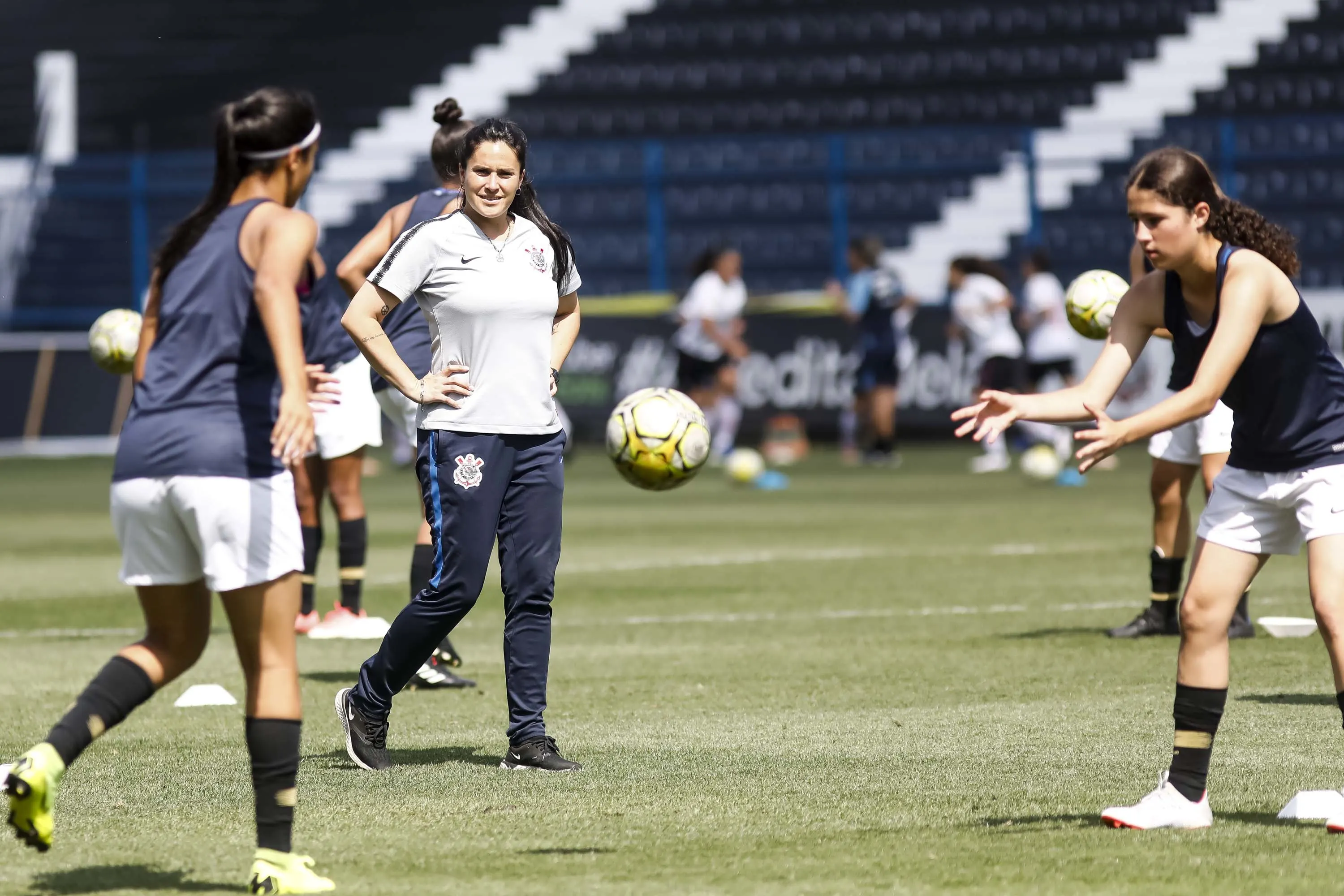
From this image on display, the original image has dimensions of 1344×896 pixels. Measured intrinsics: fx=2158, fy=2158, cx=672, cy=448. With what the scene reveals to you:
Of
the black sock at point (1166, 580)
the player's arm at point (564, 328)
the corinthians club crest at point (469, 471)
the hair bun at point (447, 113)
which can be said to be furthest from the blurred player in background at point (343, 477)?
the black sock at point (1166, 580)

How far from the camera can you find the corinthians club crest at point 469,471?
6.69 m

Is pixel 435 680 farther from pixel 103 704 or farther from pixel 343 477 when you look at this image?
pixel 103 704

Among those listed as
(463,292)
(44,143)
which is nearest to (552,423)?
(463,292)

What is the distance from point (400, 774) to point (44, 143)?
29.6m

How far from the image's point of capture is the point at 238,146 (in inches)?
199

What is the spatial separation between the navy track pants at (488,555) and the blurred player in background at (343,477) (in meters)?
3.49

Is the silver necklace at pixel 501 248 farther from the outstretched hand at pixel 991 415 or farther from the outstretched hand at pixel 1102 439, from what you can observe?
the outstretched hand at pixel 1102 439

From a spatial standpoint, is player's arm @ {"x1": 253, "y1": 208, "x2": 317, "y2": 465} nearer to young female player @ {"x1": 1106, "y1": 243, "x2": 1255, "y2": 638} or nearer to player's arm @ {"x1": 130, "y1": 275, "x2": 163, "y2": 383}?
player's arm @ {"x1": 130, "y1": 275, "x2": 163, "y2": 383}

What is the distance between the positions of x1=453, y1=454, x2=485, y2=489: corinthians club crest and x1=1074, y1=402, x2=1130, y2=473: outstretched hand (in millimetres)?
2019

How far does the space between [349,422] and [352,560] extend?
27.3 inches

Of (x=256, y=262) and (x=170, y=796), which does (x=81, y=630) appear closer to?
(x=170, y=796)

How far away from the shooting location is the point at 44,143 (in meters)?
34.4

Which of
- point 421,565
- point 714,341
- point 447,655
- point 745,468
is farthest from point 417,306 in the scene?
point 714,341

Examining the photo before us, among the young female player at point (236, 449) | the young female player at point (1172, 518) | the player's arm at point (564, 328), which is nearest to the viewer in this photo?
the young female player at point (236, 449)
